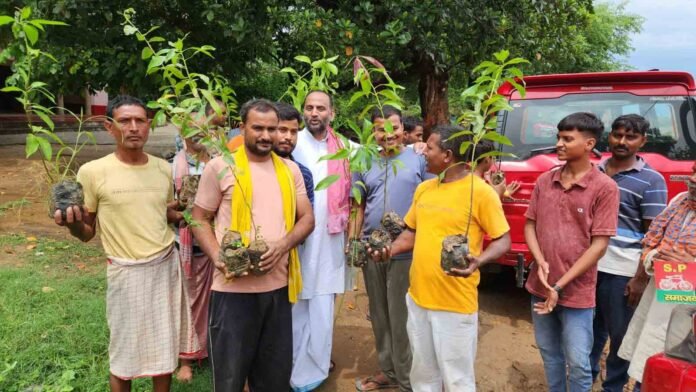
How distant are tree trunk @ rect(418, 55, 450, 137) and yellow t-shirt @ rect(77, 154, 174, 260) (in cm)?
571

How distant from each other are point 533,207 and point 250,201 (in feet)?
4.98

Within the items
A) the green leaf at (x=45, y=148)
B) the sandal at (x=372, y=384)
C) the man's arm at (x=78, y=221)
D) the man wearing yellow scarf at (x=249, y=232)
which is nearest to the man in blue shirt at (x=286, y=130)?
the man wearing yellow scarf at (x=249, y=232)

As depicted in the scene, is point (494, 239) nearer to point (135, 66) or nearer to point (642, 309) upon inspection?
point (642, 309)

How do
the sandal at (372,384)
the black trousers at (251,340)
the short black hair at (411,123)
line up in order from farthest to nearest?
1. the short black hair at (411,123)
2. the sandal at (372,384)
3. the black trousers at (251,340)

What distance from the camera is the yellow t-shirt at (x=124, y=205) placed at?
2396 mm

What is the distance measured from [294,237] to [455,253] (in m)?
0.81

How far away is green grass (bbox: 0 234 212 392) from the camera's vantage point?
301cm

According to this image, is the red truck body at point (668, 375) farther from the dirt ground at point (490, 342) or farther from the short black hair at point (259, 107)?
the short black hair at point (259, 107)

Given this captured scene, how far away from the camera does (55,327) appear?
11.9 feet

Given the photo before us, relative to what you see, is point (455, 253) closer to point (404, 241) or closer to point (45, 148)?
point (404, 241)

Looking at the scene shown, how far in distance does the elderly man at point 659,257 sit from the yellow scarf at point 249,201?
1.74 m

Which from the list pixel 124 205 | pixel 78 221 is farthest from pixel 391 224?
pixel 78 221

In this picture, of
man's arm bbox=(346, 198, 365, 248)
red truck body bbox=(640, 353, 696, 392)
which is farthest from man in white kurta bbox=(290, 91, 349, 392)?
red truck body bbox=(640, 353, 696, 392)

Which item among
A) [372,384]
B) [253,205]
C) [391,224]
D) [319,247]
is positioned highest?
[253,205]
